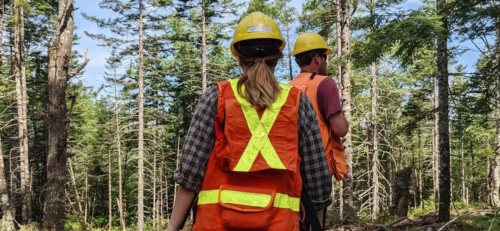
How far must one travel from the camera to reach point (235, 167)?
1542mm

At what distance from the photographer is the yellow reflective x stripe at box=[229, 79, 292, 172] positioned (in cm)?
154

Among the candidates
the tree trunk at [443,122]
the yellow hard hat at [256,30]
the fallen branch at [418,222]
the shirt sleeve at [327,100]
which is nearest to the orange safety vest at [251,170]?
the yellow hard hat at [256,30]

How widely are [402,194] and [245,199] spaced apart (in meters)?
9.00

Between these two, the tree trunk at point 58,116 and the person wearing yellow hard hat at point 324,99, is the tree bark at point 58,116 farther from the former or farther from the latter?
the person wearing yellow hard hat at point 324,99

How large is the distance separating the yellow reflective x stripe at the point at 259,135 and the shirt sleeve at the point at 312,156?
16 centimetres

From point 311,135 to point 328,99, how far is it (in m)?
0.89

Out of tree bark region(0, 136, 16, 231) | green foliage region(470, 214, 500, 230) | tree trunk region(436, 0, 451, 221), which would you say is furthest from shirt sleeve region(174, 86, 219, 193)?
tree bark region(0, 136, 16, 231)

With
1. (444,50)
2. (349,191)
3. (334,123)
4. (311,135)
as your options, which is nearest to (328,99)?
(334,123)

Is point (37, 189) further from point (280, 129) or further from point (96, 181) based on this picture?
point (280, 129)

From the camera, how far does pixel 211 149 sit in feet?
5.56

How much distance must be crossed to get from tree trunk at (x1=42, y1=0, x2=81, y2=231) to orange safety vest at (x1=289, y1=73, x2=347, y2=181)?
6.42m

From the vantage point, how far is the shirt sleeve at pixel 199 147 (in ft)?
5.46

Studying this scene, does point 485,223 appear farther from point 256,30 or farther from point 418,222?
point 256,30

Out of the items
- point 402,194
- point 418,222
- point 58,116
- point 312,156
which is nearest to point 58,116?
point 58,116
